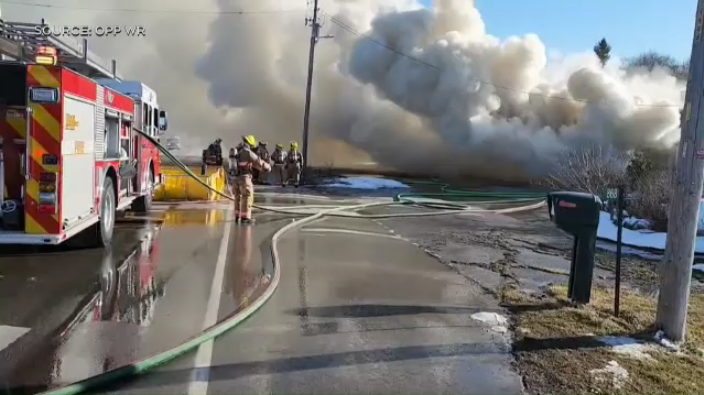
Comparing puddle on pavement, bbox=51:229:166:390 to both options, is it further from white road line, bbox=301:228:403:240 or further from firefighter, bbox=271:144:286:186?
firefighter, bbox=271:144:286:186

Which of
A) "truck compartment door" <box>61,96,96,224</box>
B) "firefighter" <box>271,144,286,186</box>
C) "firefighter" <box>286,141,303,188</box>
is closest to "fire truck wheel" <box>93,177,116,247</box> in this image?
"truck compartment door" <box>61,96,96,224</box>

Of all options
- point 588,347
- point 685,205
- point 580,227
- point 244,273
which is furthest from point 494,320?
point 244,273

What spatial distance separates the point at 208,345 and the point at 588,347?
9.24ft

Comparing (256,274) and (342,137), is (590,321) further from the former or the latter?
(342,137)

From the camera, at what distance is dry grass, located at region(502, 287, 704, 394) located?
3918mm

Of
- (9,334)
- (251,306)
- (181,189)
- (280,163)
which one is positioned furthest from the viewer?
(280,163)

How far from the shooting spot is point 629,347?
4617mm

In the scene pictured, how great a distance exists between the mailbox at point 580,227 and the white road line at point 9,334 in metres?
4.65

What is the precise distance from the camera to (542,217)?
14438 mm

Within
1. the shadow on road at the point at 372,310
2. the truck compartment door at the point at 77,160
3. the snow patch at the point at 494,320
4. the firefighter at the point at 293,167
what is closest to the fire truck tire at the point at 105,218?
the truck compartment door at the point at 77,160

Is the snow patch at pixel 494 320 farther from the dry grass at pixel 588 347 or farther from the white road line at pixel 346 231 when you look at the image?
the white road line at pixel 346 231

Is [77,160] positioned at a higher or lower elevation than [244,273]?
higher

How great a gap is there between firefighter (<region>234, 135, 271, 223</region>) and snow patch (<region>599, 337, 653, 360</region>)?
7.27 metres

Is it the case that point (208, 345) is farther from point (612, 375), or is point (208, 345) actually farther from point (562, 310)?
point (562, 310)
